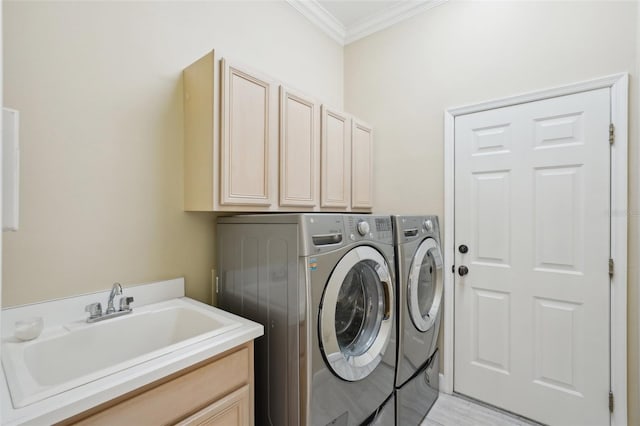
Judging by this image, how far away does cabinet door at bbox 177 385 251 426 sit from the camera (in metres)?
1.09

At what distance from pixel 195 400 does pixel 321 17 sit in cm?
277

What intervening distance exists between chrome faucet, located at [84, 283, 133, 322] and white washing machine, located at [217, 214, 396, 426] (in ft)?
1.52

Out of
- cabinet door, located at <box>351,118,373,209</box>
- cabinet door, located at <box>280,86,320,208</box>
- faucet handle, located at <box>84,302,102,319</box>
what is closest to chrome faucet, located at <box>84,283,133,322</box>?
faucet handle, located at <box>84,302,102,319</box>

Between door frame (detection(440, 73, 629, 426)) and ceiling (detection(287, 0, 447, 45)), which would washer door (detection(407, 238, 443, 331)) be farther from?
ceiling (detection(287, 0, 447, 45))

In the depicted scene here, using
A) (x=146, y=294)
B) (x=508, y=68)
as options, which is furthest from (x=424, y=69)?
(x=146, y=294)

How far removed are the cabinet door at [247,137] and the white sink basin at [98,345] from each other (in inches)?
22.9

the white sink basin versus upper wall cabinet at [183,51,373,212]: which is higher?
upper wall cabinet at [183,51,373,212]

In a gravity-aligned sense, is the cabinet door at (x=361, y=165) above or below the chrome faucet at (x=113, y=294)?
above

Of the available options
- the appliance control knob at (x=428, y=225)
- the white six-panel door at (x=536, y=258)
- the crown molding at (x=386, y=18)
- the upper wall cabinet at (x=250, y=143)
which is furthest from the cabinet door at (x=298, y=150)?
the crown molding at (x=386, y=18)

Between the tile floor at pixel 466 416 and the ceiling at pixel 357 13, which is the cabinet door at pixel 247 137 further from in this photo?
the tile floor at pixel 466 416

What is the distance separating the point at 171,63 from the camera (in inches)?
66.6

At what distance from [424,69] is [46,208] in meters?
2.53

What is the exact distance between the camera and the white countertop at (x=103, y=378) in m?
0.78

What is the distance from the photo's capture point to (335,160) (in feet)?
7.26
